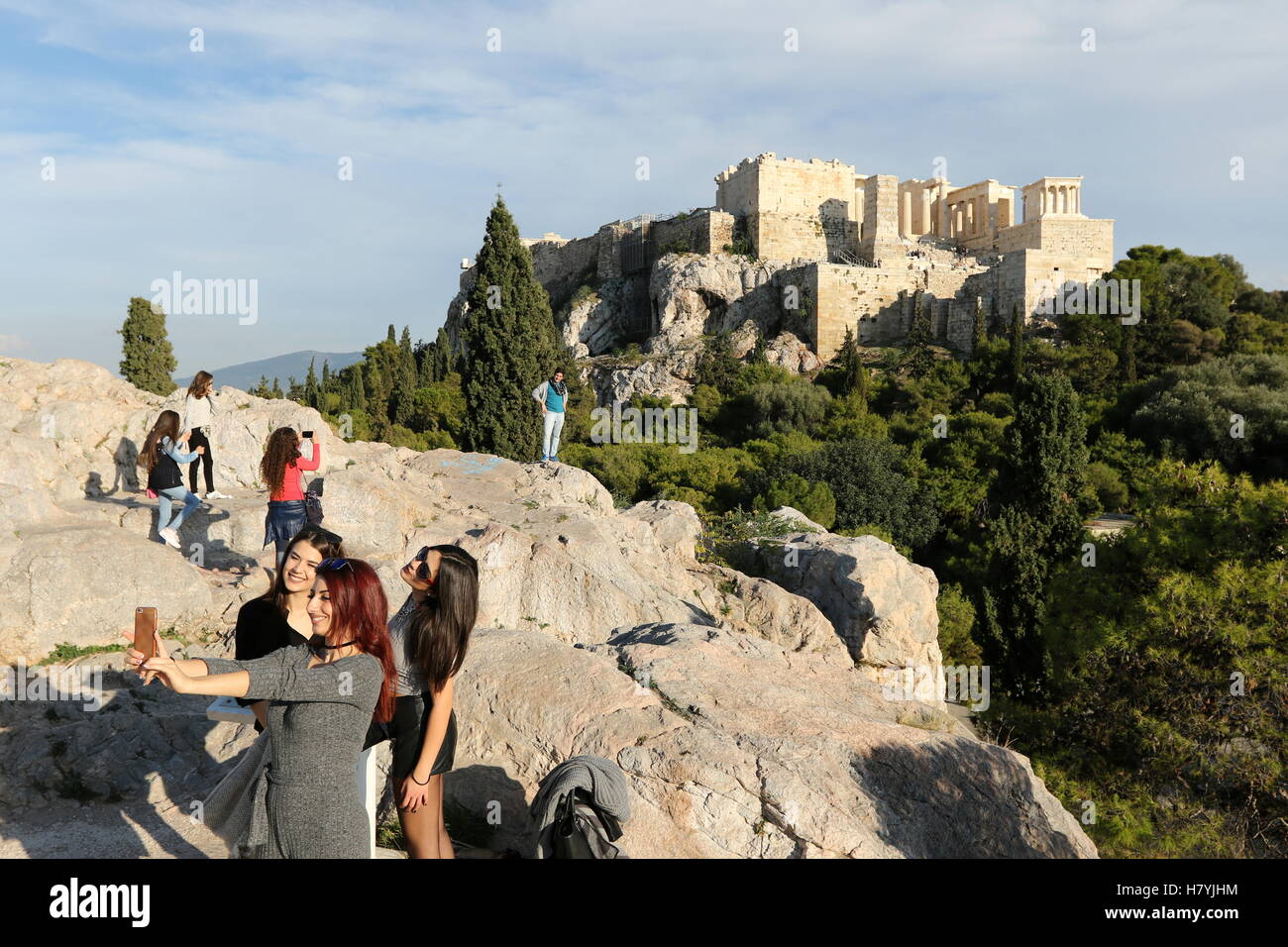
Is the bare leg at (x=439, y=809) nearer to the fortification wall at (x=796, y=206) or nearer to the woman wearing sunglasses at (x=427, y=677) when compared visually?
Answer: the woman wearing sunglasses at (x=427, y=677)

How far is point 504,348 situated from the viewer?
24.3 meters

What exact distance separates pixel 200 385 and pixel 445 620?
6.89 metres

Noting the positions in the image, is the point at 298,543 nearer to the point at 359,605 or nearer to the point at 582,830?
the point at 359,605

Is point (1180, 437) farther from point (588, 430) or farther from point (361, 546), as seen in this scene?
point (361, 546)

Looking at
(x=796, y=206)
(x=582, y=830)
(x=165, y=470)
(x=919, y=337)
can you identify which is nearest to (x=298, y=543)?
(x=582, y=830)

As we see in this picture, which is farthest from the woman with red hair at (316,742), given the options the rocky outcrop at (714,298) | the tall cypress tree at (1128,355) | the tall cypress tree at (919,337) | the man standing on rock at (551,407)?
the rocky outcrop at (714,298)

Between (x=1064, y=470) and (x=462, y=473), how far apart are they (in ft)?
50.5

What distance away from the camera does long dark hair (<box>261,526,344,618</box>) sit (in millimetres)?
3895

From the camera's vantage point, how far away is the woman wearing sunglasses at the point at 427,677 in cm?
373

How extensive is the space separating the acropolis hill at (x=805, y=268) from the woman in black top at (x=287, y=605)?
42.2 metres

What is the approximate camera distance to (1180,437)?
112ft
